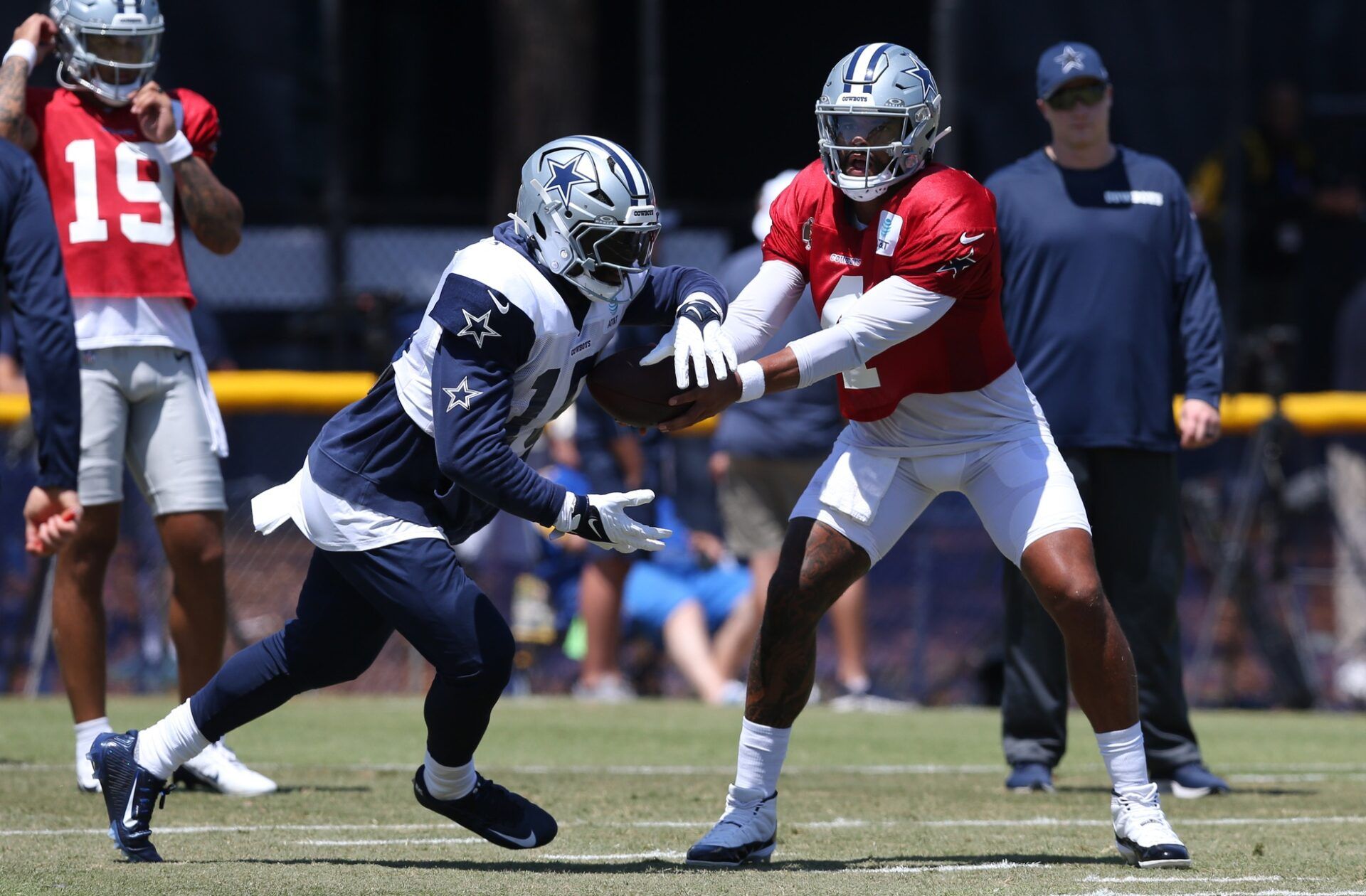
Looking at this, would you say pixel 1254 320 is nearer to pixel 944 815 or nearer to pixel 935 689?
pixel 935 689

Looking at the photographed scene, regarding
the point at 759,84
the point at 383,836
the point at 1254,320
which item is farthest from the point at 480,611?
the point at 759,84

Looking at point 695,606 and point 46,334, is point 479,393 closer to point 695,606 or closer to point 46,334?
point 46,334

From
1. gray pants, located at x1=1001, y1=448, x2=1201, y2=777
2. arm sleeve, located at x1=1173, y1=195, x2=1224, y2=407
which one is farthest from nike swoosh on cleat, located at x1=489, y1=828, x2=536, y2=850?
arm sleeve, located at x1=1173, y1=195, x2=1224, y2=407

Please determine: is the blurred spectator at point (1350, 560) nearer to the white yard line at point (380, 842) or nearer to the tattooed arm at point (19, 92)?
the white yard line at point (380, 842)

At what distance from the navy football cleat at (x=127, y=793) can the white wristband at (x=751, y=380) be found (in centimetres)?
170

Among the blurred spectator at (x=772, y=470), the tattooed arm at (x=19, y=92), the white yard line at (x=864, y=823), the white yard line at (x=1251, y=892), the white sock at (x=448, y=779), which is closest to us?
the white yard line at (x=1251, y=892)

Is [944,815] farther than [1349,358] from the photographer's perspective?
No

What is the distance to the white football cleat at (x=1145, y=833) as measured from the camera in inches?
198

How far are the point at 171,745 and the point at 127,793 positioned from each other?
0.15 m

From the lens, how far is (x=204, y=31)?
43.3ft

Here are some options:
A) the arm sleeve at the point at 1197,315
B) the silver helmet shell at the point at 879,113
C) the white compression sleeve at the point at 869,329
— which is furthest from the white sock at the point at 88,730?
the arm sleeve at the point at 1197,315

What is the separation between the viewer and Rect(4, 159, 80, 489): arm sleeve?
5.33m

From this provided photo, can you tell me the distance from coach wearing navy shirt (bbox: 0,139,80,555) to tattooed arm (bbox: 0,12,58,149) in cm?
61

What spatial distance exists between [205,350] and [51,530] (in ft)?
15.7
